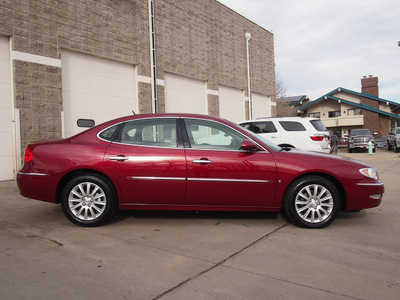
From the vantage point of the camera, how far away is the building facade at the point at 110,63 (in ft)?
29.3

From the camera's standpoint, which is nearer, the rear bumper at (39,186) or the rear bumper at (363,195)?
the rear bumper at (363,195)

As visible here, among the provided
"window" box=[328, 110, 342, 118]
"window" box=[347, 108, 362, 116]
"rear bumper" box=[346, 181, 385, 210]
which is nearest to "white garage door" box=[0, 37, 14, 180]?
"rear bumper" box=[346, 181, 385, 210]

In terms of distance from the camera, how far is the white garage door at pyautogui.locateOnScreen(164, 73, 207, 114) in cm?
1389

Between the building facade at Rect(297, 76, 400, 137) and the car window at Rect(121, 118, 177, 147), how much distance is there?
123ft

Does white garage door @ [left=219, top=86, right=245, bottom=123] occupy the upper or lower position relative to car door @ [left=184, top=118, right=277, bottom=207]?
upper

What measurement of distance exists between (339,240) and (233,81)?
1457 cm

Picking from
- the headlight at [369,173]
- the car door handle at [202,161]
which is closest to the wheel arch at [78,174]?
the car door handle at [202,161]

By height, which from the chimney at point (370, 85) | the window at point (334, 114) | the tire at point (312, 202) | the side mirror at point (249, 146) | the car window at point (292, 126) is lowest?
the tire at point (312, 202)

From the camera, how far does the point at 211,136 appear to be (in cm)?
468

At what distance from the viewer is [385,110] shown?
40.7 meters

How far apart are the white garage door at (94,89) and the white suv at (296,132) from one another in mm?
4725

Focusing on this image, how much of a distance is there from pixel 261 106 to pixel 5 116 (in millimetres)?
15302

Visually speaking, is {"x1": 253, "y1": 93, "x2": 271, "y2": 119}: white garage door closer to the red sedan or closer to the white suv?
the white suv

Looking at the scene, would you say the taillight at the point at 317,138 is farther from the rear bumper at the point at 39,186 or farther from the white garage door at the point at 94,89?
the rear bumper at the point at 39,186
